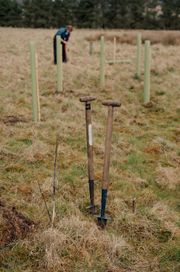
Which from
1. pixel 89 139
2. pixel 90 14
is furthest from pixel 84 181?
pixel 90 14

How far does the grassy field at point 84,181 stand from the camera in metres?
4.05

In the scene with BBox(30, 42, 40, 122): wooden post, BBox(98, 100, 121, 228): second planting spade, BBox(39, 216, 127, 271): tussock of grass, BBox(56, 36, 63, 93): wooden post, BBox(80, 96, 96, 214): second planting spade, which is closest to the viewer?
BBox(39, 216, 127, 271): tussock of grass

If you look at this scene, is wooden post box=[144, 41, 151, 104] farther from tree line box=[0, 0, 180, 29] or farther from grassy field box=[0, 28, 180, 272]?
tree line box=[0, 0, 180, 29]

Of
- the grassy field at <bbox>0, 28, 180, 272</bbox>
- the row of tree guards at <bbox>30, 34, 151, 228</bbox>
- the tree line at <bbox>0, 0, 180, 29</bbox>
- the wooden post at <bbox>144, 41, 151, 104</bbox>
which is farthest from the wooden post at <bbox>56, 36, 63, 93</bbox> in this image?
the tree line at <bbox>0, 0, 180, 29</bbox>

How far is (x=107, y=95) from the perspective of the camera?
11297 mm

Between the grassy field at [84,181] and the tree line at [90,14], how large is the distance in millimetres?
34274

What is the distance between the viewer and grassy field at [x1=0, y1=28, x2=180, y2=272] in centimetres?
405

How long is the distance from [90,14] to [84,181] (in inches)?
1695

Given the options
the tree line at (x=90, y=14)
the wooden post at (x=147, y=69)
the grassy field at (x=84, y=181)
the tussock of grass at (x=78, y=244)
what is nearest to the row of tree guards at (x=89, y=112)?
the wooden post at (x=147, y=69)

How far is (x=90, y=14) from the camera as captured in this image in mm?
46531

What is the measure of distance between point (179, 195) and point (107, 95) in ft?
19.5

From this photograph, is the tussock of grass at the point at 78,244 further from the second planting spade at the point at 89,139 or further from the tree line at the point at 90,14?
the tree line at the point at 90,14

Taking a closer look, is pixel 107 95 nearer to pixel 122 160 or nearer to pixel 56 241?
pixel 122 160

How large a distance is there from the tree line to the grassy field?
3427 cm
